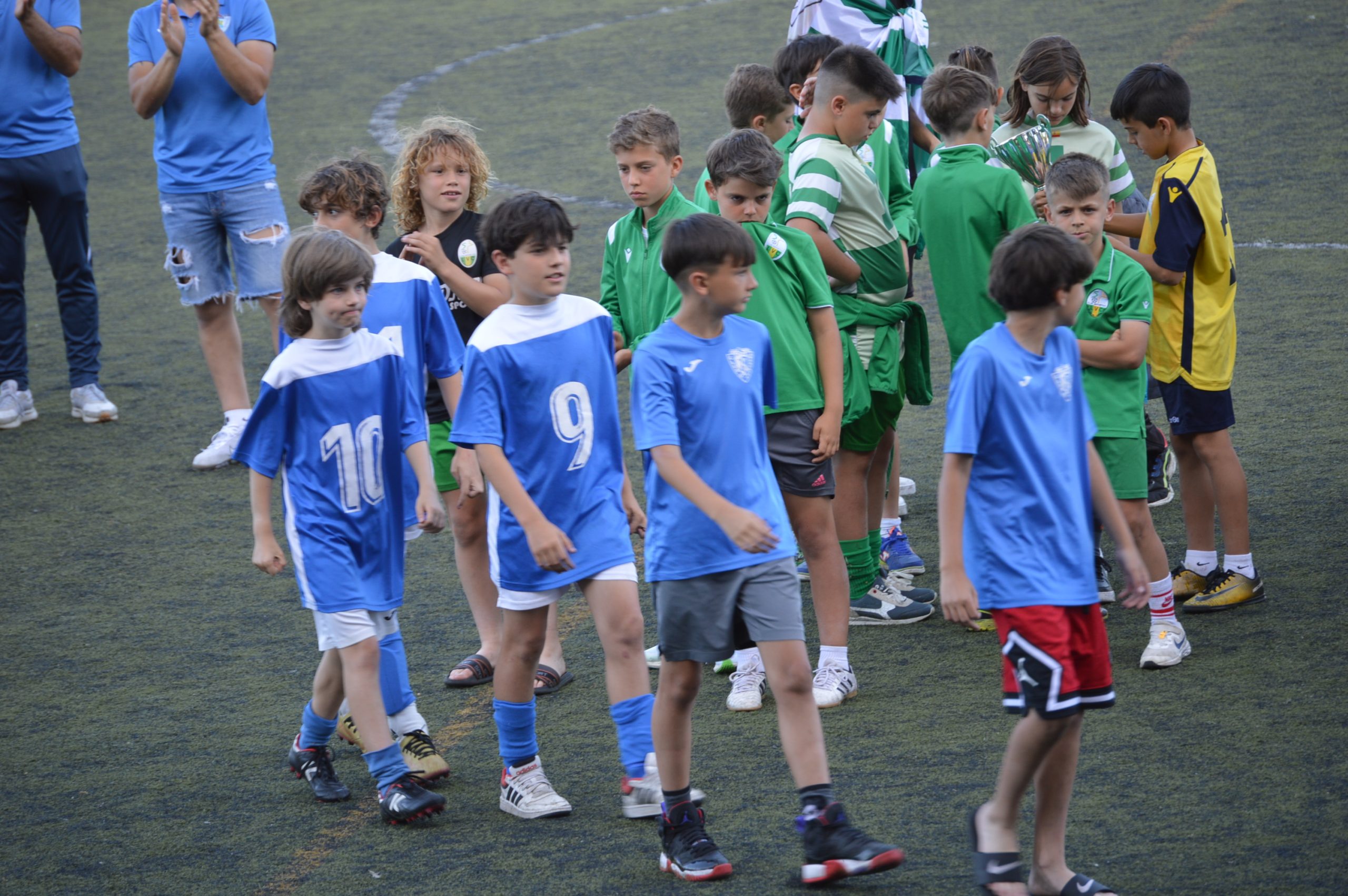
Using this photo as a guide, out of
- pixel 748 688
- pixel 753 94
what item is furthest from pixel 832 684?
pixel 753 94

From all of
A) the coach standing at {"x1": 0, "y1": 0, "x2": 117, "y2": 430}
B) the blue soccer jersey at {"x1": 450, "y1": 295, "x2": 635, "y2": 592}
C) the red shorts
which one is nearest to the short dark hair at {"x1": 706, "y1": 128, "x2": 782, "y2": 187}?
the blue soccer jersey at {"x1": 450, "y1": 295, "x2": 635, "y2": 592}

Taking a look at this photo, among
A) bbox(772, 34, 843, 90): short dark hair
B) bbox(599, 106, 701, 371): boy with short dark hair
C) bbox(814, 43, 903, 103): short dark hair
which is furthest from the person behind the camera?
bbox(772, 34, 843, 90): short dark hair

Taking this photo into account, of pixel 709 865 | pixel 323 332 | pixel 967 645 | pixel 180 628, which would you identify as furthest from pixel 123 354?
pixel 709 865

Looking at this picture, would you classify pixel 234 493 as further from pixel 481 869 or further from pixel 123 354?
pixel 481 869

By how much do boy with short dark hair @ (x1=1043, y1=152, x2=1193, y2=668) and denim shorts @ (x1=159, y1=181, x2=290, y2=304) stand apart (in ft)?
13.4

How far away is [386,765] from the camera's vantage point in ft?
12.3

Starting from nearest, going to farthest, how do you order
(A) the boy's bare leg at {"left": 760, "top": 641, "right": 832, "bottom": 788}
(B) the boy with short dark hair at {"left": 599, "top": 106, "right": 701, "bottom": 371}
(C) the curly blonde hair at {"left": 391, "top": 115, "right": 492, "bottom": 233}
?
(A) the boy's bare leg at {"left": 760, "top": 641, "right": 832, "bottom": 788}, (B) the boy with short dark hair at {"left": 599, "top": 106, "right": 701, "bottom": 371}, (C) the curly blonde hair at {"left": 391, "top": 115, "right": 492, "bottom": 233}

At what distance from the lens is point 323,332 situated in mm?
3750

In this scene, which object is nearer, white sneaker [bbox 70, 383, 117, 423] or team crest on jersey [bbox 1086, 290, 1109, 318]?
team crest on jersey [bbox 1086, 290, 1109, 318]

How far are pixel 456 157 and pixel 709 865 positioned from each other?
2.39 m

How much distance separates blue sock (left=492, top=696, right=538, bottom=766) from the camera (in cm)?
376

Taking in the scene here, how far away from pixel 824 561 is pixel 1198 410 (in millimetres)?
1428

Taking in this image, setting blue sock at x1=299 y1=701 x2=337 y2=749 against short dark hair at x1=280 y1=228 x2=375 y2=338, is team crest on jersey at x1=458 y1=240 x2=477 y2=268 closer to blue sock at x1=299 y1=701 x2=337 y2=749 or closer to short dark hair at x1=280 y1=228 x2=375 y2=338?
short dark hair at x1=280 y1=228 x2=375 y2=338

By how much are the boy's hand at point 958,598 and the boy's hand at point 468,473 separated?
4.99ft
